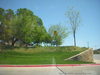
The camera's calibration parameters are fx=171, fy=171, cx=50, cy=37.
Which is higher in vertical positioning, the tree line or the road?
the tree line

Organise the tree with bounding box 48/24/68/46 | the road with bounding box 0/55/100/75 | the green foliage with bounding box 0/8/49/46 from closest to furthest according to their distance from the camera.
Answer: the road with bounding box 0/55/100/75 → the green foliage with bounding box 0/8/49/46 → the tree with bounding box 48/24/68/46

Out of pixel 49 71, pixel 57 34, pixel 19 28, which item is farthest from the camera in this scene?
pixel 57 34

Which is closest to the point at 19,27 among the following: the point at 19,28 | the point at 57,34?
the point at 19,28

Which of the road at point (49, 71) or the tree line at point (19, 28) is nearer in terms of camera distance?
the road at point (49, 71)

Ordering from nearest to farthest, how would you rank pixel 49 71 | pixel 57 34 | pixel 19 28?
pixel 49 71 → pixel 19 28 → pixel 57 34

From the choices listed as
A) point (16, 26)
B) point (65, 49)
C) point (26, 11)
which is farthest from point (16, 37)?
point (65, 49)

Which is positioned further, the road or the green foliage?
the green foliage

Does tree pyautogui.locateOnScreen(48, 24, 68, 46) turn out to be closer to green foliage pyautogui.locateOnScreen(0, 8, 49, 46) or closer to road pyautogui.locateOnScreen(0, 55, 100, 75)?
green foliage pyautogui.locateOnScreen(0, 8, 49, 46)

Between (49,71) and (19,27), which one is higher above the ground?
(19,27)

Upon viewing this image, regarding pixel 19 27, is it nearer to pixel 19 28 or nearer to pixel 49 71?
pixel 19 28

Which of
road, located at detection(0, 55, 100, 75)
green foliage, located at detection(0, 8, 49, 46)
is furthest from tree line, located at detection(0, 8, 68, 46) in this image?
road, located at detection(0, 55, 100, 75)

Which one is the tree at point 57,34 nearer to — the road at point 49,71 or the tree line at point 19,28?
the tree line at point 19,28

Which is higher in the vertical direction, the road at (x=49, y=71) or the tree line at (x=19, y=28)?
the tree line at (x=19, y=28)

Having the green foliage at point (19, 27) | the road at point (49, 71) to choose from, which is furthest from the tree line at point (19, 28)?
the road at point (49, 71)
